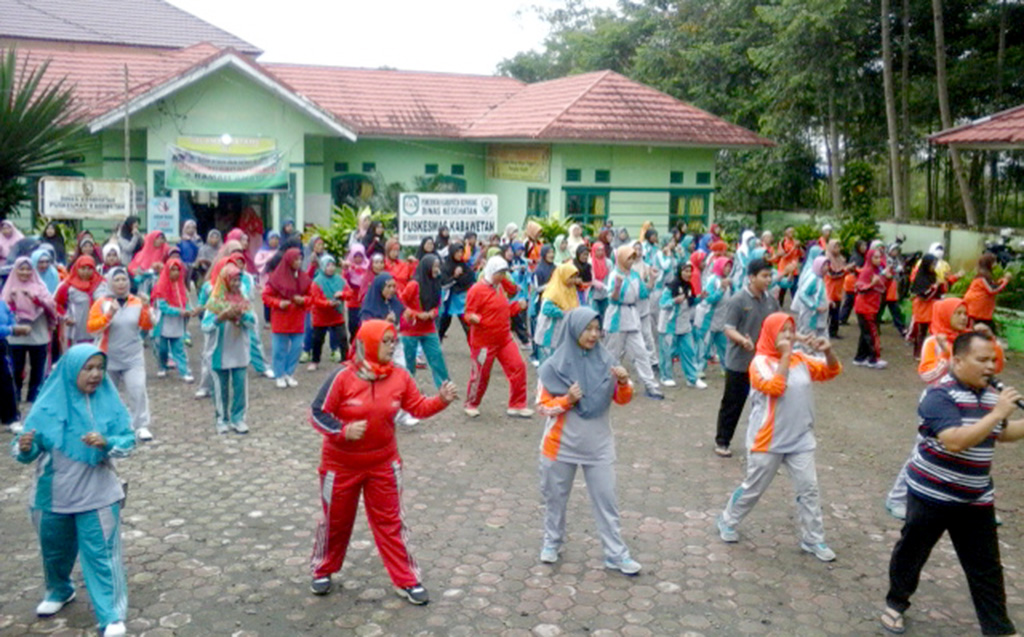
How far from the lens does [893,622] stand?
5.54 m

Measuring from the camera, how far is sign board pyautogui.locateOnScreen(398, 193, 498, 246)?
1598 centimetres

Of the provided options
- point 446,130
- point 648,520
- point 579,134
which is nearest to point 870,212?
point 579,134

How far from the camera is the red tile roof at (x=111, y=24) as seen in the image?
30.1m

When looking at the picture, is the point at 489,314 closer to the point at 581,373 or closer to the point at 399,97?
the point at 581,373

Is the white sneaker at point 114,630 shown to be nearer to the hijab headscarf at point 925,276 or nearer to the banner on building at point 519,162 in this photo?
the hijab headscarf at point 925,276

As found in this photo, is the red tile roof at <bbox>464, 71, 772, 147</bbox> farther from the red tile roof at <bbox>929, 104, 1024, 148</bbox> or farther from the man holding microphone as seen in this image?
the man holding microphone

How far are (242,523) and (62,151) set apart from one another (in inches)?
186

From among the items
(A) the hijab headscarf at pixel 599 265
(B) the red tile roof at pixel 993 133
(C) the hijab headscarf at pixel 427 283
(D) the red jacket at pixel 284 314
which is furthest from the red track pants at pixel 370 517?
(B) the red tile roof at pixel 993 133

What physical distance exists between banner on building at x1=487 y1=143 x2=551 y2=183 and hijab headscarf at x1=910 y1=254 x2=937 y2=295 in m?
10.6

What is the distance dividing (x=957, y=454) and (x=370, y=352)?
307 centimetres

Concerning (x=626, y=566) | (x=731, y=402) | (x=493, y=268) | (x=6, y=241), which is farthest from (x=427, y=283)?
(x=6, y=241)

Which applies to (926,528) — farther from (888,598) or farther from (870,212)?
(870,212)

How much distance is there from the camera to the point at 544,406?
618 cm

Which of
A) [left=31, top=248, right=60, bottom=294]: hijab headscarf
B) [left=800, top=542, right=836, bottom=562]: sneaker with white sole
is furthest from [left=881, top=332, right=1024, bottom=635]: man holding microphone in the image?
[left=31, top=248, right=60, bottom=294]: hijab headscarf
